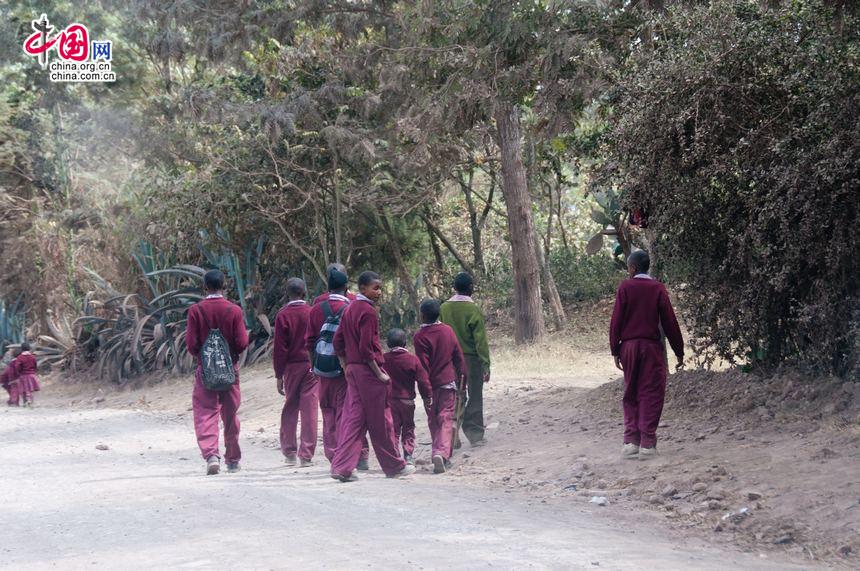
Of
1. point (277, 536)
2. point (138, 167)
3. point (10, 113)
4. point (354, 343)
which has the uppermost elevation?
point (10, 113)

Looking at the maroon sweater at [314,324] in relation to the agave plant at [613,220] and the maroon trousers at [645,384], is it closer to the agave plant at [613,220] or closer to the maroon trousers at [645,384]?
the maroon trousers at [645,384]

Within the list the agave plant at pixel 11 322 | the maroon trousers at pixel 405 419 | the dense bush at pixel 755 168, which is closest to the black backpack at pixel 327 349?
the maroon trousers at pixel 405 419

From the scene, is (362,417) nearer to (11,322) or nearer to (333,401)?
(333,401)

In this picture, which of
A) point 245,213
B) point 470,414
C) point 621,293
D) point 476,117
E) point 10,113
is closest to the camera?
point 621,293

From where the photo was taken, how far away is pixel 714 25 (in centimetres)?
1028

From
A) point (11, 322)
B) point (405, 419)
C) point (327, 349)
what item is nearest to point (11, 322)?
point (11, 322)

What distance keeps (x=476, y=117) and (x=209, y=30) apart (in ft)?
22.5

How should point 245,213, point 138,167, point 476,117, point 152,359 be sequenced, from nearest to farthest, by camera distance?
point 476,117, point 245,213, point 152,359, point 138,167

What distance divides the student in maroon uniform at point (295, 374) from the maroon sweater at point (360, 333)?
1.06 m

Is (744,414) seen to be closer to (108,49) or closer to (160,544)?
(160,544)

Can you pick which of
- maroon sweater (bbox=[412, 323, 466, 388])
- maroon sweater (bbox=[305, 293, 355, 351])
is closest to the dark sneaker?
maroon sweater (bbox=[412, 323, 466, 388])

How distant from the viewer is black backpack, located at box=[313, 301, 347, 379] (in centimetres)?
1019

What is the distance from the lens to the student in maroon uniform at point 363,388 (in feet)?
31.9

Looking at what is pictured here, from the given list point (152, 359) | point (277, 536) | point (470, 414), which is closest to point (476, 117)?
point (470, 414)
